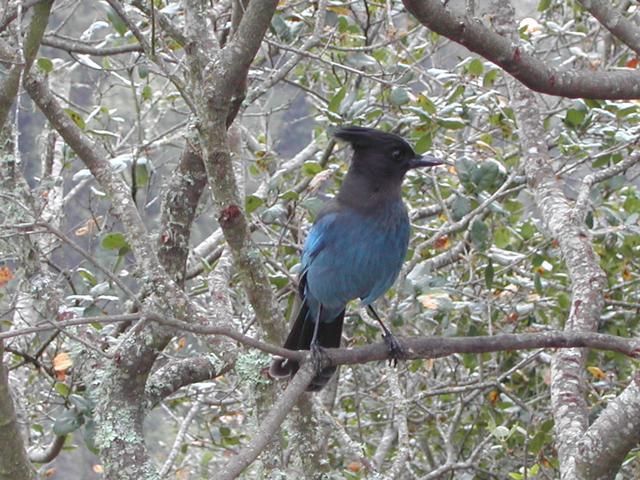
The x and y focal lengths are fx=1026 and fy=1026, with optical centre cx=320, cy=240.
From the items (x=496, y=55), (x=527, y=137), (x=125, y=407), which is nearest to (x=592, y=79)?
(x=496, y=55)

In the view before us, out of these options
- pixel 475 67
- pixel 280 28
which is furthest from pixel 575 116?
pixel 280 28

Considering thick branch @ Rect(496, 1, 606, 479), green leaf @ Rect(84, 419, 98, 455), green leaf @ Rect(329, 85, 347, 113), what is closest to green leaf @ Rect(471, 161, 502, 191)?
thick branch @ Rect(496, 1, 606, 479)

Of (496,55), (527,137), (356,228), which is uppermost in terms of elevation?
(496,55)

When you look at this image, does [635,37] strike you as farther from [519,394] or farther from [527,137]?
[519,394]

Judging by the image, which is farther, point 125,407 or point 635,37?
point 125,407

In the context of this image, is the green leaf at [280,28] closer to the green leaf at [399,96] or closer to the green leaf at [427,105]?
the green leaf at [399,96]

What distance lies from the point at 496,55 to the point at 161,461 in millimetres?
5506

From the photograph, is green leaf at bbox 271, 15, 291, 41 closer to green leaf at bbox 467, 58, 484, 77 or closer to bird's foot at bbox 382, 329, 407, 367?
green leaf at bbox 467, 58, 484, 77

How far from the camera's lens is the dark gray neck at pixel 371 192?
377cm

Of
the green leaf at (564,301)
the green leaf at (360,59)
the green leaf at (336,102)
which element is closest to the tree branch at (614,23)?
the green leaf at (336,102)

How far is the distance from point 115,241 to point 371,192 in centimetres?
97

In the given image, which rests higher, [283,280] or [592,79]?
[592,79]

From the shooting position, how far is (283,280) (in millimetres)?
4457

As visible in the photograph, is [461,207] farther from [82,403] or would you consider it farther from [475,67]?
[82,403]
